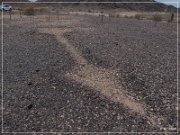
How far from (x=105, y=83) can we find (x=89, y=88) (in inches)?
32.1

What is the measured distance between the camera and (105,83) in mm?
12102

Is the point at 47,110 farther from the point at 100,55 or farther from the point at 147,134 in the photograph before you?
the point at 100,55

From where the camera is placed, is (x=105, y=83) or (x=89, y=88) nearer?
(x=89, y=88)

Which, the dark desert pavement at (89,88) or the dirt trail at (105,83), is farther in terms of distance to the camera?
Result: the dirt trail at (105,83)

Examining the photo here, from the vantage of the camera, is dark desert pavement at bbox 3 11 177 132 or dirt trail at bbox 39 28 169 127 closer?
dark desert pavement at bbox 3 11 177 132

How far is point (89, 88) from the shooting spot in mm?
11453

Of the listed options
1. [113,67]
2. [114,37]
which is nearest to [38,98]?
[113,67]

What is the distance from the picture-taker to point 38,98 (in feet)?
35.1

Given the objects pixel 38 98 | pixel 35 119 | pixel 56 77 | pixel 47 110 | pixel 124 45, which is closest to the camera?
pixel 35 119

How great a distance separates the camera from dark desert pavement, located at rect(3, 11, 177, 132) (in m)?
8.95

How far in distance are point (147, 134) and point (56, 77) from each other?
5.23 metres

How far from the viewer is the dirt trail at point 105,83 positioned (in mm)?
9617

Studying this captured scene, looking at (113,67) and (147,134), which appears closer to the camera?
(147,134)

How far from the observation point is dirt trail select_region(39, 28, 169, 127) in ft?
31.6
